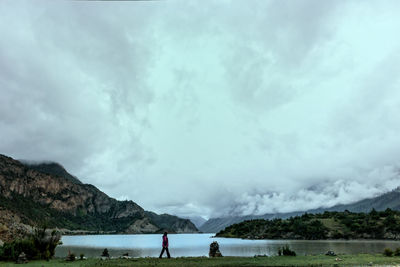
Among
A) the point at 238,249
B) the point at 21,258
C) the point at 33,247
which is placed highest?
the point at 33,247

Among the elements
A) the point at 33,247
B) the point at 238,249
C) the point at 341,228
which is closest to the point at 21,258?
the point at 33,247

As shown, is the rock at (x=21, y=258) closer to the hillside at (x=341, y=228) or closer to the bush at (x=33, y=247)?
the bush at (x=33, y=247)

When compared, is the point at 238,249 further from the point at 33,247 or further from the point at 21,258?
the point at 21,258

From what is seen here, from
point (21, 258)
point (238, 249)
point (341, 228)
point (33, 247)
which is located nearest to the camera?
point (21, 258)

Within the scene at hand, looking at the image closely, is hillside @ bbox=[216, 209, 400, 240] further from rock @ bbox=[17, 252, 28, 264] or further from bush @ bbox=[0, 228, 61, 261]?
rock @ bbox=[17, 252, 28, 264]

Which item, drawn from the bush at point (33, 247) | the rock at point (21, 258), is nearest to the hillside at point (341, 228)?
the bush at point (33, 247)

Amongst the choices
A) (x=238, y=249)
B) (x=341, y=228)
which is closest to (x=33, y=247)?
(x=238, y=249)

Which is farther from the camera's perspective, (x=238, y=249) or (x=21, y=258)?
(x=238, y=249)

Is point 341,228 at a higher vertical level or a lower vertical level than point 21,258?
lower

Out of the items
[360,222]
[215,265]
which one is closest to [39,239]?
[215,265]

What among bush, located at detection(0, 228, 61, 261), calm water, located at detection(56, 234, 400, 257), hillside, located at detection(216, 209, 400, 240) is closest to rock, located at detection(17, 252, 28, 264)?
bush, located at detection(0, 228, 61, 261)

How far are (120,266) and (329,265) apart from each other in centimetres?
2055

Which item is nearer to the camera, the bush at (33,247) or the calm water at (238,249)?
the bush at (33,247)

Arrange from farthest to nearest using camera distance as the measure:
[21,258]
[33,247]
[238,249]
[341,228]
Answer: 1. [341,228]
2. [238,249]
3. [33,247]
4. [21,258]
